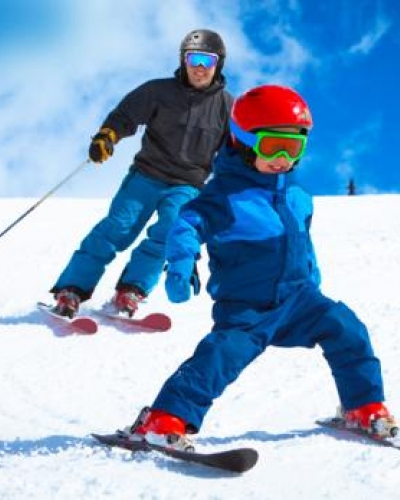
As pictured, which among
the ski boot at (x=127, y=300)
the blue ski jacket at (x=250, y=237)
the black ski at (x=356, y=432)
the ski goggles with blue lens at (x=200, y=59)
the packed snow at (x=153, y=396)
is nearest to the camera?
the packed snow at (x=153, y=396)

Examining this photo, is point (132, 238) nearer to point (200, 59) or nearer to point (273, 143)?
point (200, 59)

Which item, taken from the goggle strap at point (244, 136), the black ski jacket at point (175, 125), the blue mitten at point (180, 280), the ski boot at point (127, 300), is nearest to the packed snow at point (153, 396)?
the ski boot at point (127, 300)

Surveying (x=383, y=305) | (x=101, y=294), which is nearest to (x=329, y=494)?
(x=383, y=305)

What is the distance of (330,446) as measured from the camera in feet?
9.78

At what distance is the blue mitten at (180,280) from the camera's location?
2.94 metres

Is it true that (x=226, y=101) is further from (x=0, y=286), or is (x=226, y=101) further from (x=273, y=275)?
(x=273, y=275)

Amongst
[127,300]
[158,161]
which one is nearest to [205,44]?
[158,161]

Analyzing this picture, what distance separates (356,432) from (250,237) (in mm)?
793

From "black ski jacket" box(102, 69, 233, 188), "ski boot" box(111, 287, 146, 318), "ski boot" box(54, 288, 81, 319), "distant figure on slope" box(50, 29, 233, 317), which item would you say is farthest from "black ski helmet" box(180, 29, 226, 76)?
"ski boot" box(54, 288, 81, 319)

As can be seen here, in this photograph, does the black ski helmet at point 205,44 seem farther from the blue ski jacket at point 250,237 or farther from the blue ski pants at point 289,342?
the blue ski pants at point 289,342

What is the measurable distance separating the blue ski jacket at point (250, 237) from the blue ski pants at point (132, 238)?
239cm

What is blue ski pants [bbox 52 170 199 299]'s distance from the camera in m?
5.64

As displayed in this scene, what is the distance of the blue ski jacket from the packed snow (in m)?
0.54

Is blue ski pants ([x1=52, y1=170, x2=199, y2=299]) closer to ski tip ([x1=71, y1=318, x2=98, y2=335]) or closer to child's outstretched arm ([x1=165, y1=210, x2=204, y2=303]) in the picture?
ski tip ([x1=71, y1=318, x2=98, y2=335])
